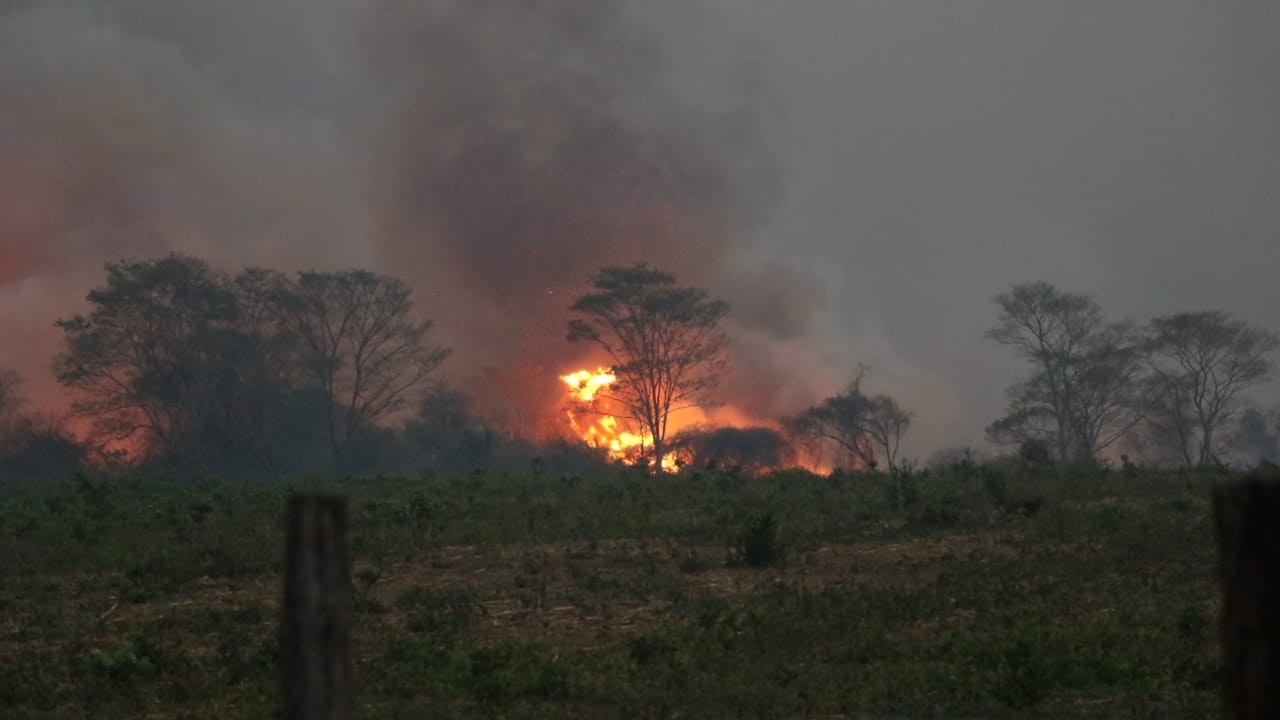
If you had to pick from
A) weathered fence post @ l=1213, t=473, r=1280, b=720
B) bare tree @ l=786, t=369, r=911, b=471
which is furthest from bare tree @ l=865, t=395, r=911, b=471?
weathered fence post @ l=1213, t=473, r=1280, b=720

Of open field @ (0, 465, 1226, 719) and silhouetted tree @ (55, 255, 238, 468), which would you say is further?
silhouetted tree @ (55, 255, 238, 468)

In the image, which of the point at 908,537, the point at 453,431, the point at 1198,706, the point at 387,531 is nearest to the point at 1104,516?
the point at 908,537

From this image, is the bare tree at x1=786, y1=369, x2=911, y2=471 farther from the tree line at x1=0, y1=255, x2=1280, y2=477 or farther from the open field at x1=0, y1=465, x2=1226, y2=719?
the open field at x1=0, y1=465, x2=1226, y2=719

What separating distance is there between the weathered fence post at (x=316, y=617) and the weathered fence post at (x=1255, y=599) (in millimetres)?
3522

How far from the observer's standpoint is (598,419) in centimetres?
6938

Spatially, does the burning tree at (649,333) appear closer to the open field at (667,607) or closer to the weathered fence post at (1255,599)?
the open field at (667,607)

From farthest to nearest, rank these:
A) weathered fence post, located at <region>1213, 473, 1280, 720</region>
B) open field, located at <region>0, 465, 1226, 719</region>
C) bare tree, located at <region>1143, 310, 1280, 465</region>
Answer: bare tree, located at <region>1143, 310, 1280, 465</region>
open field, located at <region>0, 465, 1226, 719</region>
weathered fence post, located at <region>1213, 473, 1280, 720</region>

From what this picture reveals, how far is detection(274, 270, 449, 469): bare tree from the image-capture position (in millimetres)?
65188

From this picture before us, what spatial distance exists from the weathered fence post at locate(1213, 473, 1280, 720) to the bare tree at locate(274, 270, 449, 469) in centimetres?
6161

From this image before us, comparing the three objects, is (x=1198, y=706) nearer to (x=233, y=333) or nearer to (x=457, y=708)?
(x=457, y=708)

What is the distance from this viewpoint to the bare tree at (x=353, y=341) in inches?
2566

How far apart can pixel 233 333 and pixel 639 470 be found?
2740 centimetres

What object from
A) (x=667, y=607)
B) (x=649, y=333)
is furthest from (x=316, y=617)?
(x=649, y=333)

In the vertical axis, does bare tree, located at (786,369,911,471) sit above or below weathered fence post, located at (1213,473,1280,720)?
above
